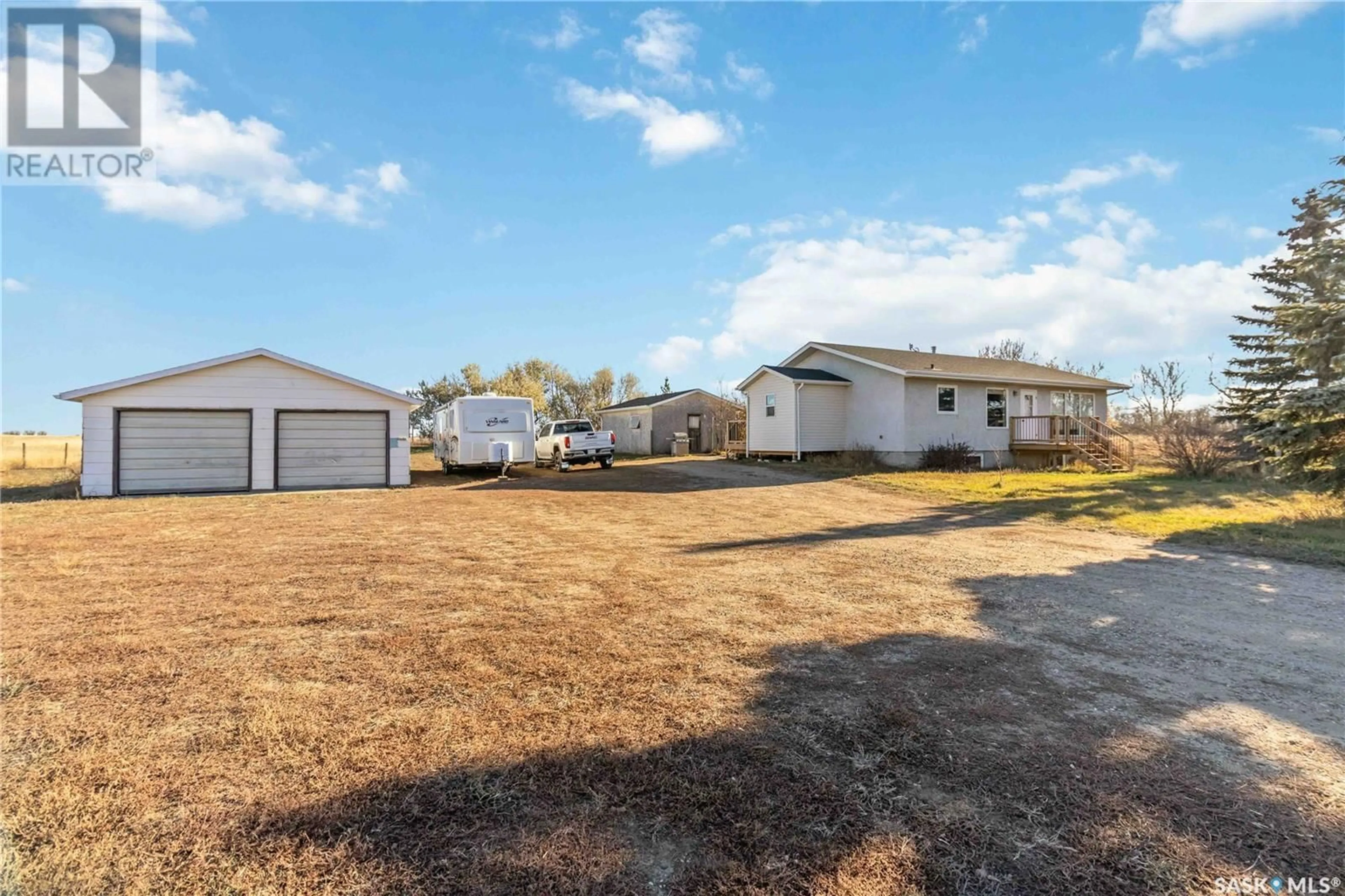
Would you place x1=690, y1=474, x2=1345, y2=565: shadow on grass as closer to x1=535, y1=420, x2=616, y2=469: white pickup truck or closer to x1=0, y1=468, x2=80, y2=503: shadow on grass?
x1=535, y1=420, x2=616, y2=469: white pickup truck

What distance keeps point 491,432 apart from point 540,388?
2420 cm

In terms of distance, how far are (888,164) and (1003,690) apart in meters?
13.8

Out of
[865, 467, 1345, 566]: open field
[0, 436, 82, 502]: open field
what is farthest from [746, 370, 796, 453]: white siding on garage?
[0, 436, 82, 502]: open field

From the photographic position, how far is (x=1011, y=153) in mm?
12930

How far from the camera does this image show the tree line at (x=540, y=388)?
42312 mm

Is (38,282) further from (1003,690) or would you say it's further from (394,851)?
(1003,690)

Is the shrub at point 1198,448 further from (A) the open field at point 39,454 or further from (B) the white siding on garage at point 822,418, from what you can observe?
(A) the open field at point 39,454

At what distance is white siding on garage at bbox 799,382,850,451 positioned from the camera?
21875 millimetres

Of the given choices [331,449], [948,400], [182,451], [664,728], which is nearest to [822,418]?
[948,400]

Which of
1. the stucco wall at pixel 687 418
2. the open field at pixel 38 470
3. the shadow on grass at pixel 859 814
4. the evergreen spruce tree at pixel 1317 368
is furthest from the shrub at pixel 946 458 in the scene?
the open field at pixel 38 470

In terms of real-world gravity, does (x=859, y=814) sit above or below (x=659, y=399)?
below

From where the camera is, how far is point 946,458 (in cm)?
2003

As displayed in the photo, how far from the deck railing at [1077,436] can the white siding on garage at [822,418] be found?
6682mm

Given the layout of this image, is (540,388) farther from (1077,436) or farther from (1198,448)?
(1198,448)
